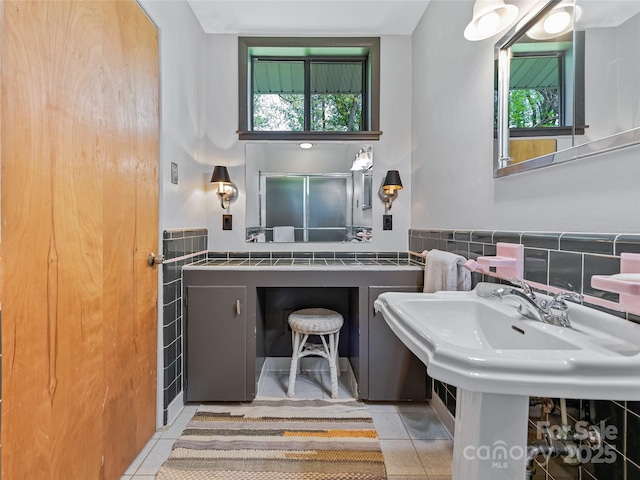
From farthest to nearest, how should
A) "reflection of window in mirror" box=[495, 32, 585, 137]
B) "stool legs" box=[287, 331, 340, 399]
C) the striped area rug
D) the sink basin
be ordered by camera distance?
1. "stool legs" box=[287, 331, 340, 399]
2. the striped area rug
3. "reflection of window in mirror" box=[495, 32, 585, 137]
4. the sink basin

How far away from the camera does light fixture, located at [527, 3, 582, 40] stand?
90 centimetres

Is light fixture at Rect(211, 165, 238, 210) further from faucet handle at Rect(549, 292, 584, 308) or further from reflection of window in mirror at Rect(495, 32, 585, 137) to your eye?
faucet handle at Rect(549, 292, 584, 308)

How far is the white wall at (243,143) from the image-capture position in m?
2.18

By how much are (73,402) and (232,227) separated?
1.38 m

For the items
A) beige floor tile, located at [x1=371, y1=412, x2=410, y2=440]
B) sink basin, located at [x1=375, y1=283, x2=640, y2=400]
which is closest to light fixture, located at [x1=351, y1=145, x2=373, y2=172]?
sink basin, located at [x1=375, y1=283, x2=640, y2=400]

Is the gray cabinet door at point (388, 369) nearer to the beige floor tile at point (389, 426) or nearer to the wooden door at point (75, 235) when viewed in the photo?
the beige floor tile at point (389, 426)

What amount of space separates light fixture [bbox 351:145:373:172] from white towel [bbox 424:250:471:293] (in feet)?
3.08

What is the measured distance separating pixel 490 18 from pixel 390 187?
1.07m

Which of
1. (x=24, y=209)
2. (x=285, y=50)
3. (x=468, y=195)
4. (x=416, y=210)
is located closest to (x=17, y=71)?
(x=24, y=209)

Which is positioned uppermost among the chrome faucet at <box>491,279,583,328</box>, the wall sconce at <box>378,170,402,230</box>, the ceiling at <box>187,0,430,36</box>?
the ceiling at <box>187,0,430,36</box>

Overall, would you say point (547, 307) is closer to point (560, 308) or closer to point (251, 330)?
point (560, 308)

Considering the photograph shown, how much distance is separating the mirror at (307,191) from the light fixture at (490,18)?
1047 mm

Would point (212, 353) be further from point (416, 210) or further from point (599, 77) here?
point (599, 77)

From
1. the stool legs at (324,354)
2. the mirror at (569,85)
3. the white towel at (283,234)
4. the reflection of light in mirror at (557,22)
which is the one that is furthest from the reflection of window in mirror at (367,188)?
the reflection of light in mirror at (557,22)
